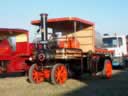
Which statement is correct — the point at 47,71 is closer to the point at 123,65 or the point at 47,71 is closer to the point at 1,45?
the point at 1,45

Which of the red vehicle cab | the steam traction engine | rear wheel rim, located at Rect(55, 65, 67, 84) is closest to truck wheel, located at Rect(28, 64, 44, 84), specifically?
the steam traction engine

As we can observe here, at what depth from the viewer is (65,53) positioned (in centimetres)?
1438

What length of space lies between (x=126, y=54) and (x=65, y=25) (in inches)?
543

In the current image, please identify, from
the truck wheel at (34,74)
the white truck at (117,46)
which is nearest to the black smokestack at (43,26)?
the truck wheel at (34,74)

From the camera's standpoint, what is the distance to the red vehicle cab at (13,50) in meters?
15.6

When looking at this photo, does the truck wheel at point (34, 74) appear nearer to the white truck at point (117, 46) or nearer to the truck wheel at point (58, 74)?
the truck wheel at point (58, 74)

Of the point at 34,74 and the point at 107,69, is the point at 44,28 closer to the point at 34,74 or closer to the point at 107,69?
the point at 34,74

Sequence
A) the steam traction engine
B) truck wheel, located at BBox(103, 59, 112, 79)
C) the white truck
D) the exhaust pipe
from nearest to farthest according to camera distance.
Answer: the steam traction engine, the exhaust pipe, truck wheel, located at BBox(103, 59, 112, 79), the white truck

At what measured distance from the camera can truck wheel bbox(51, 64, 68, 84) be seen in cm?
1370

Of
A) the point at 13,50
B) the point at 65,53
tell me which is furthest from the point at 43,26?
the point at 13,50

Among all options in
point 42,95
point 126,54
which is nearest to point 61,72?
point 42,95

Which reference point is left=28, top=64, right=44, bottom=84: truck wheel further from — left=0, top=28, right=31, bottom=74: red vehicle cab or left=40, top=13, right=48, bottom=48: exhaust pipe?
left=0, top=28, right=31, bottom=74: red vehicle cab

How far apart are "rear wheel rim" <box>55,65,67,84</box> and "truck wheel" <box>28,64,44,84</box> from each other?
3.00ft

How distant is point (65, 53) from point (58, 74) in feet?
3.09
